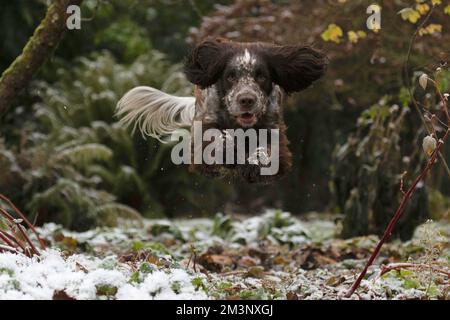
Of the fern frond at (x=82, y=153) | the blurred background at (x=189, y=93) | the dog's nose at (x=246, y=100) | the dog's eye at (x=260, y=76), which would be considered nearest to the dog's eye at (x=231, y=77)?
the dog's eye at (x=260, y=76)

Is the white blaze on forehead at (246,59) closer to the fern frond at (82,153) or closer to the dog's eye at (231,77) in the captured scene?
the dog's eye at (231,77)

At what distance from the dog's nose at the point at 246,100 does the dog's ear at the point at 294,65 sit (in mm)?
463

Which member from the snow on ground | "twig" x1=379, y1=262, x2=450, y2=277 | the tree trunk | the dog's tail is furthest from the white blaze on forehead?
"twig" x1=379, y1=262, x2=450, y2=277

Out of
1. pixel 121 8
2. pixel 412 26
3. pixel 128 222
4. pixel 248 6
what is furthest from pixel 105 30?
pixel 412 26

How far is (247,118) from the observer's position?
4766 millimetres

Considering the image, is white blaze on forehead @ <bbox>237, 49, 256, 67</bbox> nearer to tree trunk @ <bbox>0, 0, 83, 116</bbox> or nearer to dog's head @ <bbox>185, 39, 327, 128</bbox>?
dog's head @ <bbox>185, 39, 327, 128</bbox>

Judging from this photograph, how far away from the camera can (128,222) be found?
9.22 metres

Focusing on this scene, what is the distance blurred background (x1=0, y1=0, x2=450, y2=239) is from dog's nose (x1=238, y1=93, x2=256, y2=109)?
4.19 feet

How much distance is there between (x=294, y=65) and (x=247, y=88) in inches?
21.4

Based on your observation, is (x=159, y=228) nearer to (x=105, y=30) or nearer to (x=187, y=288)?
(x=187, y=288)

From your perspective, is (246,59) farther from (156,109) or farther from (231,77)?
(156,109)

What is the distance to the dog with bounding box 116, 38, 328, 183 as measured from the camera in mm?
4793

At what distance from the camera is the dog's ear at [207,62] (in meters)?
5.07
